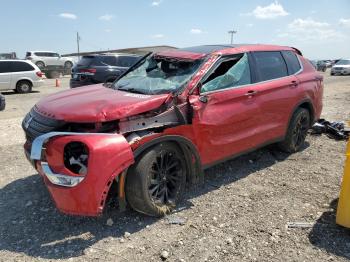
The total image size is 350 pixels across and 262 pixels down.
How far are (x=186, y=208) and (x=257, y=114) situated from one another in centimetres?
169

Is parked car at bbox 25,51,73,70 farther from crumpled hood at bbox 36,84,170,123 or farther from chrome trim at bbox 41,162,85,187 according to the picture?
chrome trim at bbox 41,162,85,187

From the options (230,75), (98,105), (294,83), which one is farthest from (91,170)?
(294,83)

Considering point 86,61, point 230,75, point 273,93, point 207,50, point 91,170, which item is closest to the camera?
point 91,170

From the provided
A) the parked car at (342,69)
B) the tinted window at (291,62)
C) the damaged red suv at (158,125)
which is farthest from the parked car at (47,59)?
the damaged red suv at (158,125)

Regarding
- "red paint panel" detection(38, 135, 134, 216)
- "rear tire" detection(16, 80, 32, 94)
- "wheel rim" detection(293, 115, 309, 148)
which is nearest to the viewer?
"red paint panel" detection(38, 135, 134, 216)

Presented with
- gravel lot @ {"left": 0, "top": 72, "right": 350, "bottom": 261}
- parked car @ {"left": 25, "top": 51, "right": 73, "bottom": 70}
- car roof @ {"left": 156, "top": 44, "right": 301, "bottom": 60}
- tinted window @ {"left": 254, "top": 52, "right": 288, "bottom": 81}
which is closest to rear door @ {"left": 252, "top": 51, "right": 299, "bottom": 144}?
tinted window @ {"left": 254, "top": 52, "right": 288, "bottom": 81}

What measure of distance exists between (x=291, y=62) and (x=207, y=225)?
341 cm

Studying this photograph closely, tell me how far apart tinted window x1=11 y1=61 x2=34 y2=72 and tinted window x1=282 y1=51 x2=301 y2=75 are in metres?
14.6

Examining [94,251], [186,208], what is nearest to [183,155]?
[186,208]

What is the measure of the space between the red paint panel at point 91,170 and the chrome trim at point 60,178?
0.11 feet

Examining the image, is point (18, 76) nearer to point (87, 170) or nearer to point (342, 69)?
point (87, 170)

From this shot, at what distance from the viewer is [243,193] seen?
4.71 m

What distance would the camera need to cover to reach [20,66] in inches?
690

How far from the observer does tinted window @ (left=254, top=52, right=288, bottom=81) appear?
5342 mm
